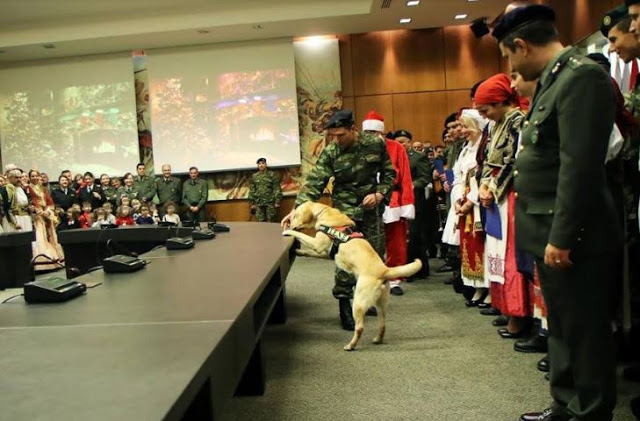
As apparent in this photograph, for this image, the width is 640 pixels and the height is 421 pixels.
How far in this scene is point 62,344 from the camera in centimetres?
122

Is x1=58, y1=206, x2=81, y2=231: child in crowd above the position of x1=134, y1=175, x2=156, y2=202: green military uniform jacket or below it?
below

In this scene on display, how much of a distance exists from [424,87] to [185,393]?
9.25m

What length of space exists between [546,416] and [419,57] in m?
8.33

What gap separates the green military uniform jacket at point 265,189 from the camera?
896 centimetres

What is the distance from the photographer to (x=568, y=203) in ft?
5.16

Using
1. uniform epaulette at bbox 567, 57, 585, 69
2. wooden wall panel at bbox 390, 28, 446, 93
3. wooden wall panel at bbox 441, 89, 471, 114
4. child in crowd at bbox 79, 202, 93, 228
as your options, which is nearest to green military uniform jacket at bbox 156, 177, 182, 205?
child in crowd at bbox 79, 202, 93, 228

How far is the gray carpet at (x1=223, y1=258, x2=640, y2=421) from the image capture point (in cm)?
226

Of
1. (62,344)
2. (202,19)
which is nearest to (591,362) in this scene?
(62,344)

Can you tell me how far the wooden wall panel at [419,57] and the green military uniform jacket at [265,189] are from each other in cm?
279

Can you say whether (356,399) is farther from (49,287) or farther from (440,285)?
(440,285)

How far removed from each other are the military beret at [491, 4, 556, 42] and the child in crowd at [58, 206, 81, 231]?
760cm

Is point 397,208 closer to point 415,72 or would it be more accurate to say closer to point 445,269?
point 445,269

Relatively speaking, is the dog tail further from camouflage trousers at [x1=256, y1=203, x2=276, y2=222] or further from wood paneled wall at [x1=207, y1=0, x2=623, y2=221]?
wood paneled wall at [x1=207, y1=0, x2=623, y2=221]

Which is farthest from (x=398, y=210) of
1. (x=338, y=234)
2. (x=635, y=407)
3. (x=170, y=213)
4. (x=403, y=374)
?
(x=170, y=213)
